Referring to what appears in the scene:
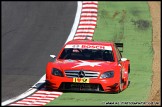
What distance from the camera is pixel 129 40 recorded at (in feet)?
77.0

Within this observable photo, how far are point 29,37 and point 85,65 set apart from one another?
9.01m

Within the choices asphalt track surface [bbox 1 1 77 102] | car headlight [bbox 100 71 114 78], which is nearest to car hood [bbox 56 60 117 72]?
car headlight [bbox 100 71 114 78]

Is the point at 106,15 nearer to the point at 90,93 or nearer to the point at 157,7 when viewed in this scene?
the point at 157,7

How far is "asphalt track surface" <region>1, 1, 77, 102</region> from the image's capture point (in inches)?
691

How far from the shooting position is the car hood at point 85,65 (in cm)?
1502

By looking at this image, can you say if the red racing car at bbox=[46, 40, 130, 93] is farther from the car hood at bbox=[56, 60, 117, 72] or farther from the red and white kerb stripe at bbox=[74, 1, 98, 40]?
the red and white kerb stripe at bbox=[74, 1, 98, 40]

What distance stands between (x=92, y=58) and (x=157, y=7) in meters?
12.1

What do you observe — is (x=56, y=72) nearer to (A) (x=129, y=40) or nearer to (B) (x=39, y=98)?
(B) (x=39, y=98)

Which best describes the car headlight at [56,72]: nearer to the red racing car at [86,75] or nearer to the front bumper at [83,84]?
the red racing car at [86,75]

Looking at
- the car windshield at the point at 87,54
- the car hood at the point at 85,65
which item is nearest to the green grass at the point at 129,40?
the car hood at the point at 85,65

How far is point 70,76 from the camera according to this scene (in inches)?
586

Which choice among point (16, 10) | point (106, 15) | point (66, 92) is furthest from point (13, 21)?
point (66, 92)

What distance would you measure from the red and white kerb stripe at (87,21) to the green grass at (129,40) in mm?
227

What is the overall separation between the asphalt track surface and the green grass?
1454 millimetres
